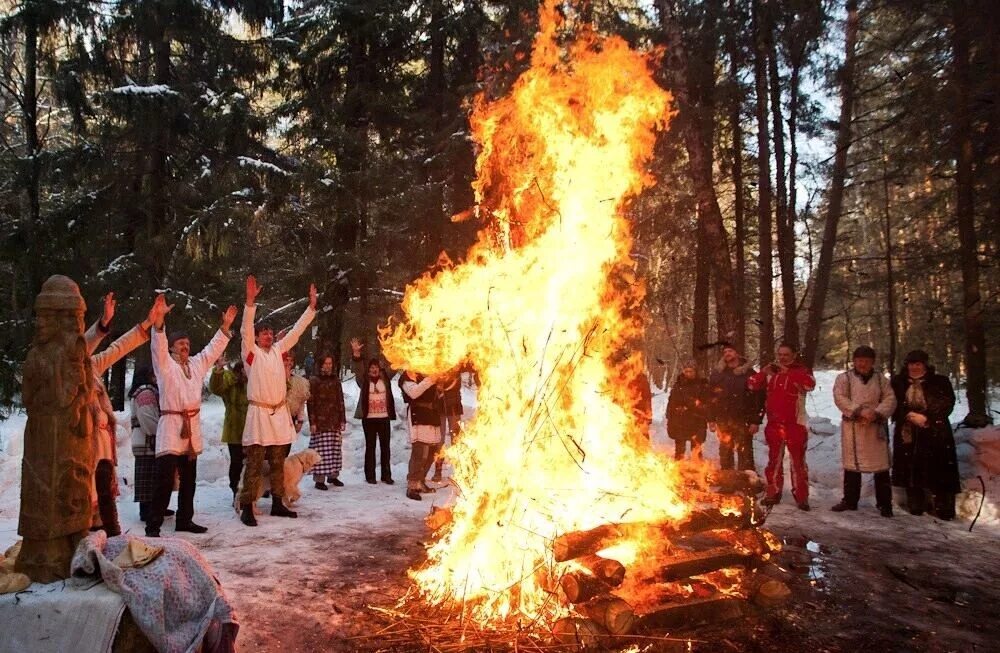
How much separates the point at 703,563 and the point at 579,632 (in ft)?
4.67

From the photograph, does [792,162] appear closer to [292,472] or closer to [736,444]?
[736,444]

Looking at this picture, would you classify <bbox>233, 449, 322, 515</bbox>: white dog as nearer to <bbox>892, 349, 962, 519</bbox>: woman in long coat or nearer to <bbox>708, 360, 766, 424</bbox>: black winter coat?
<bbox>708, 360, 766, 424</bbox>: black winter coat

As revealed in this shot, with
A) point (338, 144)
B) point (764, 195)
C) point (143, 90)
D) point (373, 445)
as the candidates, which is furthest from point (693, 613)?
point (143, 90)

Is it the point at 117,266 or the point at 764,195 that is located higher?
the point at 764,195

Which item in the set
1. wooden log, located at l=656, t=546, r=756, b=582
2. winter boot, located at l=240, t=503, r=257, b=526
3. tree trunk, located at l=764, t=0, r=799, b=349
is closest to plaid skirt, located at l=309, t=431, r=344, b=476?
winter boot, located at l=240, t=503, r=257, b=526

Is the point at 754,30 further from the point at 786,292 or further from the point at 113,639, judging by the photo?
the point at 113,639

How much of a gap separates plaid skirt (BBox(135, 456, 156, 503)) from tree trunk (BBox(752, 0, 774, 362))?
11.4 m

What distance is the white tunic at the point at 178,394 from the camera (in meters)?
6.98

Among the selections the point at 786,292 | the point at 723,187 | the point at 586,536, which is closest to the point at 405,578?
the point at 586,536

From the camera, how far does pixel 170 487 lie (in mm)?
7145

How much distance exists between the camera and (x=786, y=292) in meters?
15.0

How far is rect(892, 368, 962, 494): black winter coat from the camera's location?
839 centimetres

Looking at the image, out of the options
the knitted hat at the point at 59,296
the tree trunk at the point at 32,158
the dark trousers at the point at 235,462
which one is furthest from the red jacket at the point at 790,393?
the tree trunk at the point at 32,158

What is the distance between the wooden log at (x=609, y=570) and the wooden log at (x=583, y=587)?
0.12 ft
